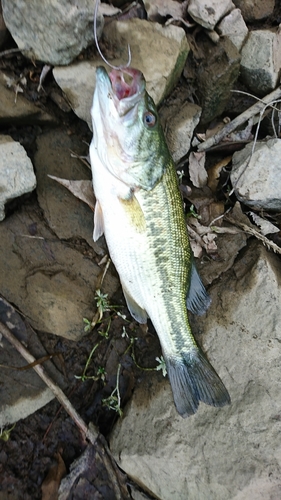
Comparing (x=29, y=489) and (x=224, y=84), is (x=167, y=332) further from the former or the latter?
(x=224, y=84)

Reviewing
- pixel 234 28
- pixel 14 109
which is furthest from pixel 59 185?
pixel 234 28

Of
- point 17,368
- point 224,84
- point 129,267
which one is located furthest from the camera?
point 224,84

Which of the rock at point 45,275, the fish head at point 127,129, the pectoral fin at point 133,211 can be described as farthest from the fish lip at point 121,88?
the rock at point 45,275

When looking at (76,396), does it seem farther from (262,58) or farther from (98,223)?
(262,58)

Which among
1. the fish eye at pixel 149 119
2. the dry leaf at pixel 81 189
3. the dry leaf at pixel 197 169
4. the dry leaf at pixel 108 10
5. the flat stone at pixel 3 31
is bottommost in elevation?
the dry leaf at pixel 197 169

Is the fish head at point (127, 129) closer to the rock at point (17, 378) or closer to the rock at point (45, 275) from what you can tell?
the rock at point (45, 275)

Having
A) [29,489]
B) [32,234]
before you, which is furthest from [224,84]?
[29,489]

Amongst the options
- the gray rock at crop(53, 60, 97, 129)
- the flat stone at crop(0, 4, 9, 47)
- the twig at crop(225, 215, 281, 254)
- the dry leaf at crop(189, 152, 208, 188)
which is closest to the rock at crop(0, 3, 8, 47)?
the flat stone at crop(0, 4, 9, 47)
